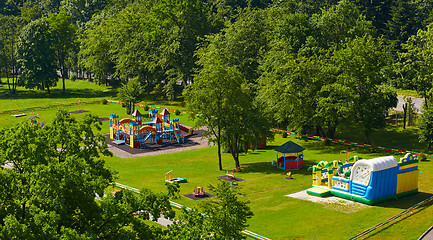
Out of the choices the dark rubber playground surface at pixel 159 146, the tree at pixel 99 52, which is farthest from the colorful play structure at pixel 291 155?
the tree at pixel 99 52

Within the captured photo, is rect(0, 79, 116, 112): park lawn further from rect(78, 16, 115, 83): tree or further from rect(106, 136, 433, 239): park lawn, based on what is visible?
rect(106, 136, 433, 239): park lawn

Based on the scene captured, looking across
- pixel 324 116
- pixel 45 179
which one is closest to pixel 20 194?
pixel 45 179

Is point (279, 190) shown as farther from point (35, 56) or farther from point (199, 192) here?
point (35, 56)

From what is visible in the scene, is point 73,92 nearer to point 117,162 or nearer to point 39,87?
point 39,87

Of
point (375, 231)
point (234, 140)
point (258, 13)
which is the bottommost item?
point (375, 231)

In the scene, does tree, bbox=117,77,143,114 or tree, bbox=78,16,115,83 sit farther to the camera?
tree, bbox=78,16,115,83

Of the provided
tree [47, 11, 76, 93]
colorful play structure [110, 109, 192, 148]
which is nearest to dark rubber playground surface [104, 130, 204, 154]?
colorful play structure [110, 109, 192, 148]

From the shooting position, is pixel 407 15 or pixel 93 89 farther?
pixel 93 89
